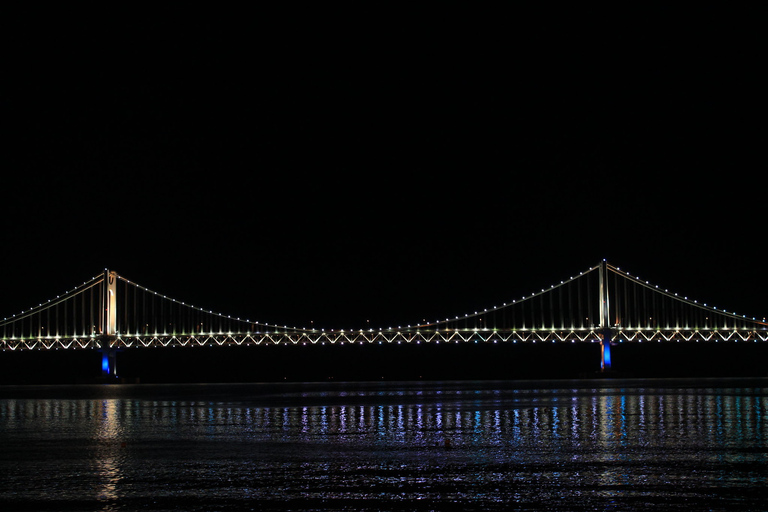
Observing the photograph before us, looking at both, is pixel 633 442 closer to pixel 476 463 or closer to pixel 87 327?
pixel 476 463

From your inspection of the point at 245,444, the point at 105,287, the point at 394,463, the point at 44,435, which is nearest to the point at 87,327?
the point at 105,287

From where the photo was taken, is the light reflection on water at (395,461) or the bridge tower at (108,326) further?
the bridge tower at (108,326)

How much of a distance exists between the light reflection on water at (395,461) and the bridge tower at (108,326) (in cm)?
4644

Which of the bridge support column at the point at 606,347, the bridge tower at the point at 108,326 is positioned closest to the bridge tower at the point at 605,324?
the bridge support column at the point at 606,347

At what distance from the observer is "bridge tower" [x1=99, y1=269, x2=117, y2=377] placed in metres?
79.3

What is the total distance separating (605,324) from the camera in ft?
252

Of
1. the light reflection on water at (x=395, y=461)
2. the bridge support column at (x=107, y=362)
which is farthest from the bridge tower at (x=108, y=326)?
the light reflection on water at (x=395, y=461)

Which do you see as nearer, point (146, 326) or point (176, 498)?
point (176, 498)

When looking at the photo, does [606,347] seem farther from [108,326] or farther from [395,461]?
[395,461]

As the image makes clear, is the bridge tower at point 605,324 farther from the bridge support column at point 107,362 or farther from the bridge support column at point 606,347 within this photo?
the bridge support column at point 107,362

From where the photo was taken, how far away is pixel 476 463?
18469 mm

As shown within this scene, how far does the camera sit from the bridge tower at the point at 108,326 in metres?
79.3

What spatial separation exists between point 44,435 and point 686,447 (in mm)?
15696

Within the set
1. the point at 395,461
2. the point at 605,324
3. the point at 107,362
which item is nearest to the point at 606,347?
the point at 605,324
